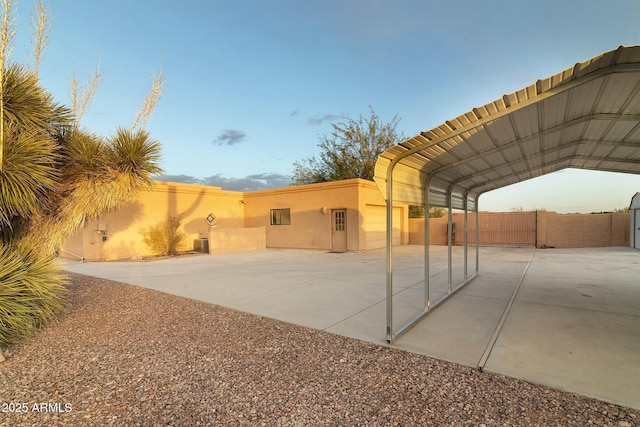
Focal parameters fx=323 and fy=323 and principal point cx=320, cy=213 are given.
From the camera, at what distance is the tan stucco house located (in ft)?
46.9

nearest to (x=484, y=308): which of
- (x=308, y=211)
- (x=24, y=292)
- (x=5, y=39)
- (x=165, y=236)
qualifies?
(x=24, y=292)

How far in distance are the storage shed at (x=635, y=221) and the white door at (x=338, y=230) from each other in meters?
13.9

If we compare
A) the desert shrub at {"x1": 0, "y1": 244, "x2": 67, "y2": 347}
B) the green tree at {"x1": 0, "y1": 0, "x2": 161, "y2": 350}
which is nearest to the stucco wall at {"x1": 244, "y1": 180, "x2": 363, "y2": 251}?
the green tree at {"x1": 0, "y1": 0, "x2": 161, "y2": 350}

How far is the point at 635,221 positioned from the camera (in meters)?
15.8

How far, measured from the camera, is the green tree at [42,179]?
4.09 metres

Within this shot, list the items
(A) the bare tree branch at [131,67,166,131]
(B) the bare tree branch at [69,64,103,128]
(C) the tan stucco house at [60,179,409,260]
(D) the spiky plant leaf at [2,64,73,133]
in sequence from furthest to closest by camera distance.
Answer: (C) the tan stucco house at [60,179,409,260] < (A) the bare tree branch at [131,67,166,131] < (B) the bare tree branch at [69,64,103,128] < (D) the spiky plant leaf at [2,64,73,133]

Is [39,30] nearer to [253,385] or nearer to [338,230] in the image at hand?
[253,385]

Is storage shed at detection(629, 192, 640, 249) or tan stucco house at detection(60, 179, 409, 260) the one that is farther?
storage shed at detection(629, 192, 640, 249)

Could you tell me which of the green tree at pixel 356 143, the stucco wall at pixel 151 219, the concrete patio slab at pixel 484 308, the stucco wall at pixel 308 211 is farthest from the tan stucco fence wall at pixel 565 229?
the stucco wall at pixel 151 219

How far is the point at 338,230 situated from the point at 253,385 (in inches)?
517

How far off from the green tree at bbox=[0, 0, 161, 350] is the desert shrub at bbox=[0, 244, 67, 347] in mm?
11

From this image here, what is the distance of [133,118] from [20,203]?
93.0 inches

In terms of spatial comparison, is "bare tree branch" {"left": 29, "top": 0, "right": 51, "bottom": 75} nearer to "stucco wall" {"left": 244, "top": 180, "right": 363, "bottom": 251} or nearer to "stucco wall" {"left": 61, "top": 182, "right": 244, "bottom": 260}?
"stucco wall" {"left": 61, "top": 182, "right": 244, "bottom": 260}

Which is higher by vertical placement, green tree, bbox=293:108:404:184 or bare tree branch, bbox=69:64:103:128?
green tree, bbox=293:108:404:184
